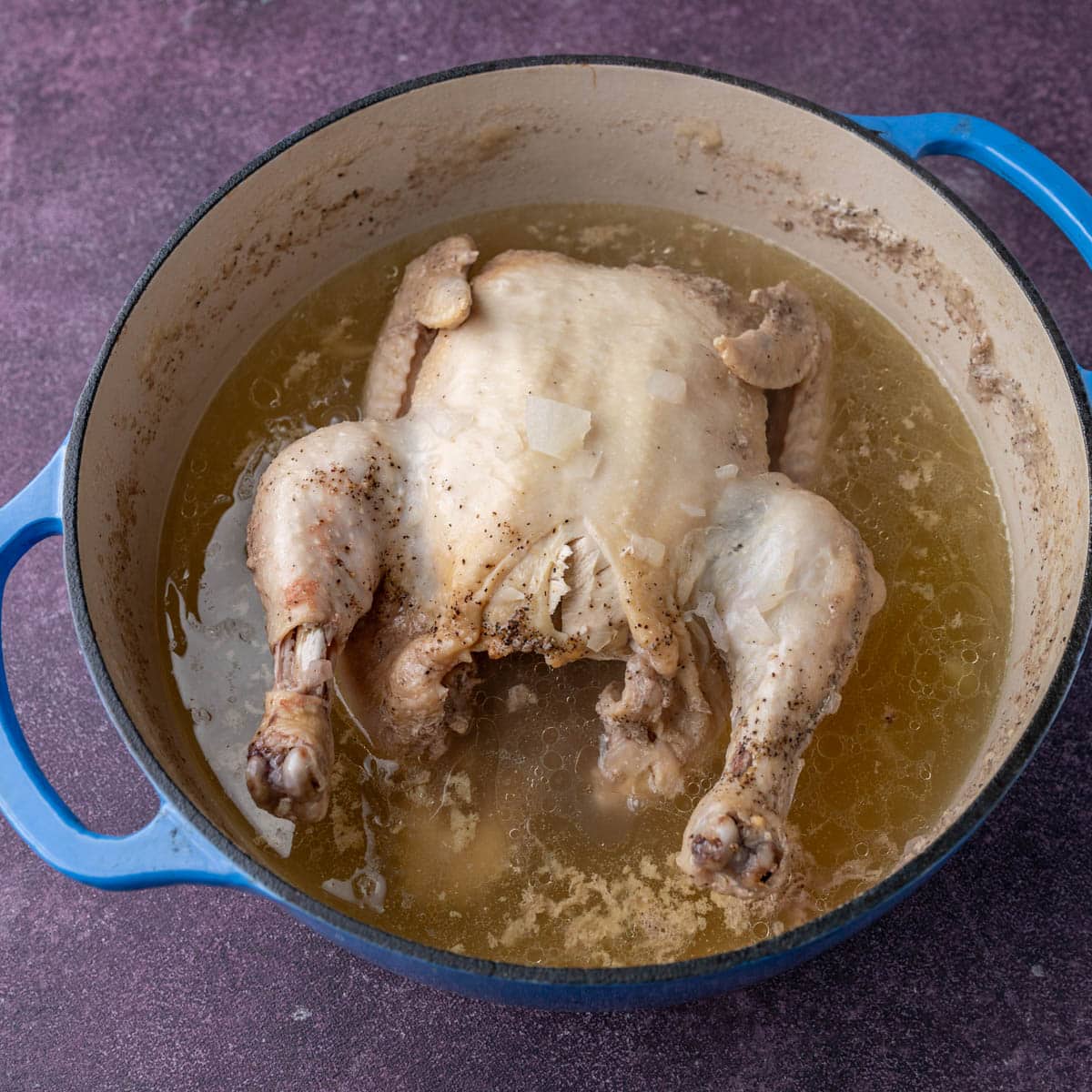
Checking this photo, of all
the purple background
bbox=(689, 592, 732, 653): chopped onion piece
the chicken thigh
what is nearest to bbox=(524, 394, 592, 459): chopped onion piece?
the chicken thigh

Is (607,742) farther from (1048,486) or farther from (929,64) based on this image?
(929,64)

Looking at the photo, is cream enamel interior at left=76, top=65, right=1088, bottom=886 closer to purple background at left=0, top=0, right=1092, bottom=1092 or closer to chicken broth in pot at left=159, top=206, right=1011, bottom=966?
chicken broth in pot at left=159, top=206, right=1011, bottom=966

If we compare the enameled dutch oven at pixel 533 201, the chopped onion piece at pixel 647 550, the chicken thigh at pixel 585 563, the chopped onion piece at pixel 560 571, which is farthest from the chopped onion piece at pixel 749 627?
the enameled dutch oven at pixel 533 201

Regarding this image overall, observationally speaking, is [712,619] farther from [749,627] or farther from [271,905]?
[271,905]

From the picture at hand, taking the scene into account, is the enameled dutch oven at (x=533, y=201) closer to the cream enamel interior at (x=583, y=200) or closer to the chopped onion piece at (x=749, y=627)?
the cream enamel interior at (x=583, y=200)

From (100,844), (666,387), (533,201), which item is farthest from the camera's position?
(533,201)

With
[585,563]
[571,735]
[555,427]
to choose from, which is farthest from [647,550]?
[571,735]

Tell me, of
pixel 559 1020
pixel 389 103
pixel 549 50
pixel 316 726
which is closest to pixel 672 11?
pixel 549 50
